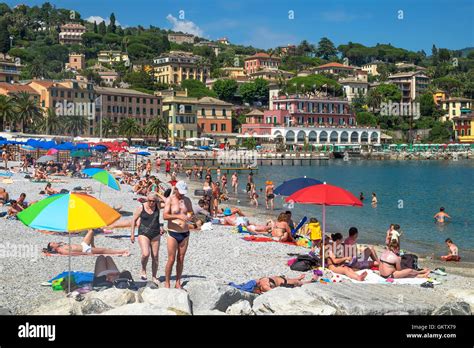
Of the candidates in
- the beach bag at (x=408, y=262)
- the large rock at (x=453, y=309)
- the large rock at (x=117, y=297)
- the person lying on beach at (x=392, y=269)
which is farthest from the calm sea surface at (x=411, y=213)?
the large rock at (x=117, y=297)

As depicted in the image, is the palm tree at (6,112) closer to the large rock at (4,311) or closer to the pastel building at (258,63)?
the large rock at (4,311)

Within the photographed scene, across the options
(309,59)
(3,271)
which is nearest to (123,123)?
(3,271)

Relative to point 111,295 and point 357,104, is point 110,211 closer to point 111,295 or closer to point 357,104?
point 111,295

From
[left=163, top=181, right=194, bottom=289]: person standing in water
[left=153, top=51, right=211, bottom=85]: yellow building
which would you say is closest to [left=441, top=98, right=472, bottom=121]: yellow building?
[left=153, top=51, right=211, bottom=85]: yellow building

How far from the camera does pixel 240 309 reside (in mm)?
8305

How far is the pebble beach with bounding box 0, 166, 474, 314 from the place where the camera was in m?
9.76

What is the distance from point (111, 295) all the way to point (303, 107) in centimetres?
9290

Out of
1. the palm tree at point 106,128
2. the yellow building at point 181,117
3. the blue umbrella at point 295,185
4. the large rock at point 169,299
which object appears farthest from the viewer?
the yellow building at point 181,117

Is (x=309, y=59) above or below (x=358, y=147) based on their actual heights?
above

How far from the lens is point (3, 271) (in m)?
10.9

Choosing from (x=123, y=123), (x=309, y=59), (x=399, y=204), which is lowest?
(x=399, y=204)

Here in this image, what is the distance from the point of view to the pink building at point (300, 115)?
96750 millimetres

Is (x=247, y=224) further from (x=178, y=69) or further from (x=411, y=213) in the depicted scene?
(x=178, y=69)

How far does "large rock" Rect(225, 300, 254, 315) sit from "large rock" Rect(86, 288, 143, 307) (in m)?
1.19
